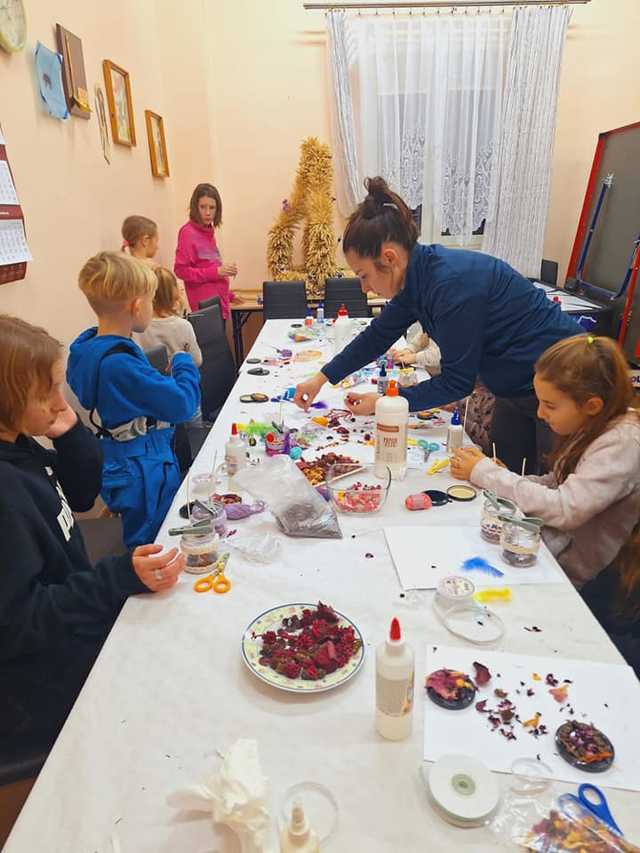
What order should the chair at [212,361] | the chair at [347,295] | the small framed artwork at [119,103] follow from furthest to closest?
the chair at [347,295]
the small framed artwork at [119,103]
the chair at [212,361]

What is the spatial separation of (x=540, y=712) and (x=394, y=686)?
247 mm

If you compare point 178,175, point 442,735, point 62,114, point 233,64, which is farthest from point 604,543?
point 233,64

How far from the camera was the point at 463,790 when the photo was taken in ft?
2.31

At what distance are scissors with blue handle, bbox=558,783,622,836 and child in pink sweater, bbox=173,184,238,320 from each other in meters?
4.04

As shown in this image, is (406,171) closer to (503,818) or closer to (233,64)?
(233,64)

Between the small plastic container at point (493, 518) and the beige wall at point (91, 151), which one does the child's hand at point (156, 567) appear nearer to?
the small plastic container at point (493, 518)

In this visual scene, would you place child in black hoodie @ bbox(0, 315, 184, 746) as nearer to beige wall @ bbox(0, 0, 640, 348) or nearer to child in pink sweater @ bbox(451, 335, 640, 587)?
child in pink sweater @ bbox(451, 335, 640, 587)

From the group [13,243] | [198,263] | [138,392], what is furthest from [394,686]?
[198,263]

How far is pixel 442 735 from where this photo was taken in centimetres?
79

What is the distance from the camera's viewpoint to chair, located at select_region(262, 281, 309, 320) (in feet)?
13.8

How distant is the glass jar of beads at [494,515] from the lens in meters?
1.26

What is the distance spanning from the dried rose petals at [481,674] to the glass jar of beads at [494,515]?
0.39 meters

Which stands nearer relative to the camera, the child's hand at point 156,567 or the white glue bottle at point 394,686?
the white glue bottle at point 394,686

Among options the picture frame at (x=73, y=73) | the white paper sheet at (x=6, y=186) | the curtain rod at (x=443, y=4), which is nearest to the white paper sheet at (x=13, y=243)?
the white paper sheet at (x=6, y=186)
